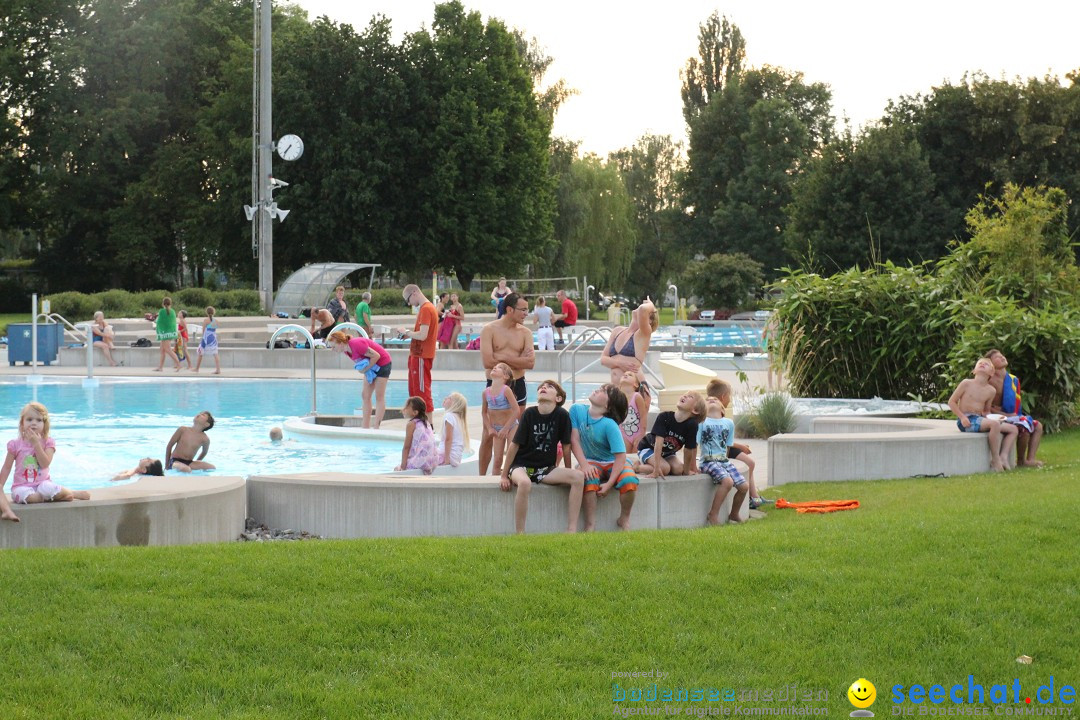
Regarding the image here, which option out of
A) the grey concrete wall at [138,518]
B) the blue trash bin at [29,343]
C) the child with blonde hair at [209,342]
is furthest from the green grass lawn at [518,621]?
the blue trash bin at [29,343]

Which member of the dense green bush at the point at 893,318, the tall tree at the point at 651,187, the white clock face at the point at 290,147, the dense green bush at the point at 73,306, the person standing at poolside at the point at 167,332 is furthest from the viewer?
the tall tree at the point at 651,187

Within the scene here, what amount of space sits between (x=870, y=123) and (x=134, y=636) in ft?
169

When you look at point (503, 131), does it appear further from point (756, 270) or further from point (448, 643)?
point (448, 643)

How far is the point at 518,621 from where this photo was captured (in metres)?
5.77

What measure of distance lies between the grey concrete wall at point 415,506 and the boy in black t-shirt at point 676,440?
0.18 m

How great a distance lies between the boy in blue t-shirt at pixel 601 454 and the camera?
28.1ft

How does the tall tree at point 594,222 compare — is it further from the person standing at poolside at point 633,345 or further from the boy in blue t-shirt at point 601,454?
the boy in blue t-shirt at point 601,454

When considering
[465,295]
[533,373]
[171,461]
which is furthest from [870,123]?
[171,461]

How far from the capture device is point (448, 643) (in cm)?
554

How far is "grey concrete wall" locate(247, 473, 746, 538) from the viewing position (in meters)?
8.54

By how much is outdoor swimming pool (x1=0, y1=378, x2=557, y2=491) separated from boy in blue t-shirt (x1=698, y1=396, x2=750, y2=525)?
567 centimetres

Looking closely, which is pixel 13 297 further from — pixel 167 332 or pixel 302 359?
pixel 302 359

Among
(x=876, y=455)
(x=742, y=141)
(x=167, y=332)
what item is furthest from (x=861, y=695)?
(x=742, y=141)

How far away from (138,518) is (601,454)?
3092 mm
